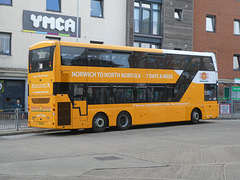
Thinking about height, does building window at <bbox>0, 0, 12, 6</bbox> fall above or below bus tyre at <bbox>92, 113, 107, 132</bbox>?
above

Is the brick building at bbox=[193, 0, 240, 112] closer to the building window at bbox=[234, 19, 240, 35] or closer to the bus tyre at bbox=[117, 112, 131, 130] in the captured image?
the building window at bbox=[234, 19, 240, 35]

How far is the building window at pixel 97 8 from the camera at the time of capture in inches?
1085

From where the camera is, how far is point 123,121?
725 inches

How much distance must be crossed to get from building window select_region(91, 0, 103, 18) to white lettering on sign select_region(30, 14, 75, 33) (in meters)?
2.25

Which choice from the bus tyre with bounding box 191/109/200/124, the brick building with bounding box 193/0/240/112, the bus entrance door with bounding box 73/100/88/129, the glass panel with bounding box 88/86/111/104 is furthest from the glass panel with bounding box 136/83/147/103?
the brick building with bounding box 193/0/240/112

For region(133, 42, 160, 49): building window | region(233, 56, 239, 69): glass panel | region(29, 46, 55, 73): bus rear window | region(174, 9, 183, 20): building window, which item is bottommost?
region(29, 46, 55, 73): bus rear window

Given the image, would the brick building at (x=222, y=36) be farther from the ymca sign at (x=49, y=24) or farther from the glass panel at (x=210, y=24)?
the ymca sign at (x=49, y=24)

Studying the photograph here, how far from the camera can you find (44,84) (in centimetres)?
1625

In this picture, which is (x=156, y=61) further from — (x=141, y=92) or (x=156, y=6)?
(x=156, y=6)

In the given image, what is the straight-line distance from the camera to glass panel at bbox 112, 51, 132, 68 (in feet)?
58.4

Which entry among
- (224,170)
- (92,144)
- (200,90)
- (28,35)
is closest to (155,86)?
(200,90)

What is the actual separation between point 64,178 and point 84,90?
31.6 ft

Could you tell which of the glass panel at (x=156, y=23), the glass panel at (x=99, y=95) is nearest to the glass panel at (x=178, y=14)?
the glass panel at (x=156, y=23)

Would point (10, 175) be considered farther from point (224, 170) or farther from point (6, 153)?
point (224, 170)
